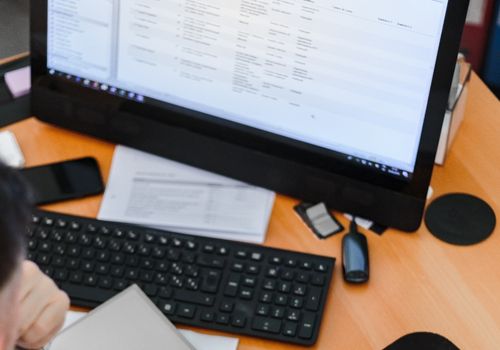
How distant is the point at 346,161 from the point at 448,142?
0.20 metres

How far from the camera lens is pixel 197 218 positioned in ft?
3.41

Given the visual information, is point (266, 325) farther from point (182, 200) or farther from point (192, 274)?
point (182, 200)

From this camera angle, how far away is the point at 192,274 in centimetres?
96

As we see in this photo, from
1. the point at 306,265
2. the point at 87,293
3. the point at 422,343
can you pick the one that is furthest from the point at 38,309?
the point at 422,343

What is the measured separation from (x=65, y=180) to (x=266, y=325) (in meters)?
0.36

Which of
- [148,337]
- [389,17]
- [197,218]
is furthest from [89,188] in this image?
[389,17]

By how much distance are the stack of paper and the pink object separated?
0.70 feet

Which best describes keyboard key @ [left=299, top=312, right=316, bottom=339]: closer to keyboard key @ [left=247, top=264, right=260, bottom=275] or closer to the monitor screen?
keyboard key @ [left=247, top=264, right=260, bottom=275]

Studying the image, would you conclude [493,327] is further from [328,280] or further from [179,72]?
[179,72]

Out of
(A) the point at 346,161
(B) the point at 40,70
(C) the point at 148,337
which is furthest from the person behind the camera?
(B) the point at 40,70

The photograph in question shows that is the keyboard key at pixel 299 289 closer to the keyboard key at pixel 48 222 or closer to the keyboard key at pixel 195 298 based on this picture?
the keyboard key at pixel 195 298

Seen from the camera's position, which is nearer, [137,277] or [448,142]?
[137,277]

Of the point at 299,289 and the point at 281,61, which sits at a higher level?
the point at 281,61

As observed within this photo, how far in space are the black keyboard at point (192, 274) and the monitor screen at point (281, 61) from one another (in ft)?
0.54
